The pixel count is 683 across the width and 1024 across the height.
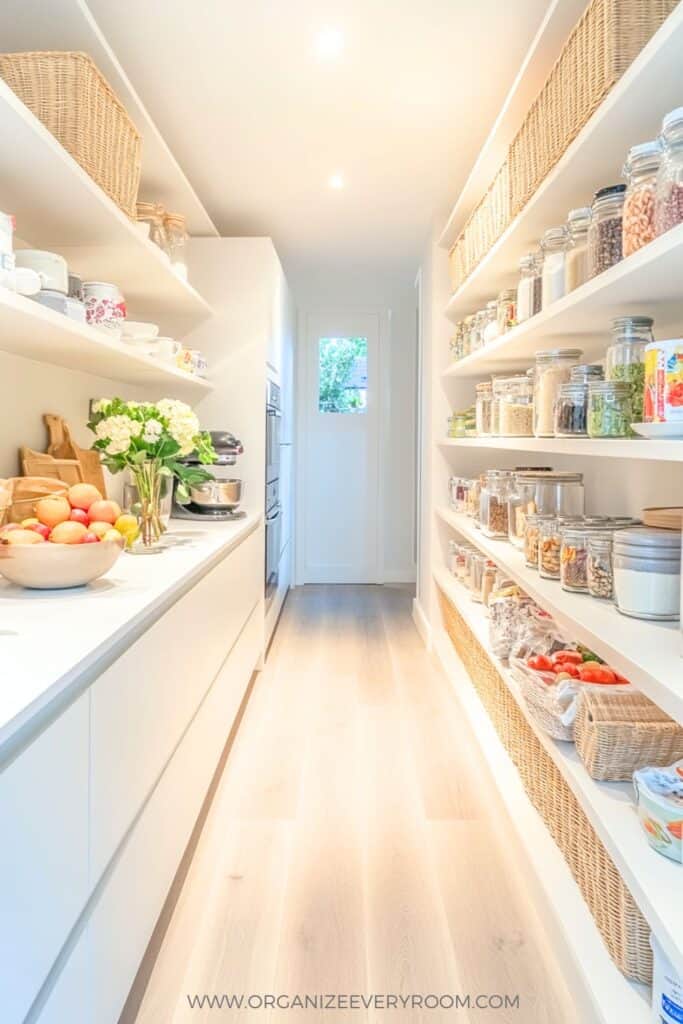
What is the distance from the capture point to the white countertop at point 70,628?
928 mm

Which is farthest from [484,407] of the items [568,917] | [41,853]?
[41,853]

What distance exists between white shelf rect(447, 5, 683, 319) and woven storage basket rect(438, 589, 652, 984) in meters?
1.10

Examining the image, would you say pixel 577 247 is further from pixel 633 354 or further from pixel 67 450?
pixel 67 450

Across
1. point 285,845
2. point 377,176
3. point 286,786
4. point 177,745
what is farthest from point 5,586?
point 377,176

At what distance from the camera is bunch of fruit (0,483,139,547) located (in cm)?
152

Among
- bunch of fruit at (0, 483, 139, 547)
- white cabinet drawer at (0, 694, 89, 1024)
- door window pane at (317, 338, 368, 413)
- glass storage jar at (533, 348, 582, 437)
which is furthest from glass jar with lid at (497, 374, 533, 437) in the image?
door window pane at (317, 338, 368, 413)

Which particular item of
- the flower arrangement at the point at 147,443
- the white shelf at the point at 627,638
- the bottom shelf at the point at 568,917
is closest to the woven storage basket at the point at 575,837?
the bottom shelf at the point at 568,917

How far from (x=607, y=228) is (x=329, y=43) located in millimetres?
1246

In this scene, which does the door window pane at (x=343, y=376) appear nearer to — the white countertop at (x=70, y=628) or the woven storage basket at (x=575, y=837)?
the woven storage basket at (x=575, y=837)

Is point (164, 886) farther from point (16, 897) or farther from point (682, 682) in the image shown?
point (682, 682)

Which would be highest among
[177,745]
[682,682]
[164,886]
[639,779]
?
[682,682]

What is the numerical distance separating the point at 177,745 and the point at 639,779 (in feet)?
3.36

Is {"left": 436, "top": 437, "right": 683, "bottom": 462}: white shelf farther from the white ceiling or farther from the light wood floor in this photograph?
the white ceiling

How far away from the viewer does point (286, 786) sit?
7.82 feet
